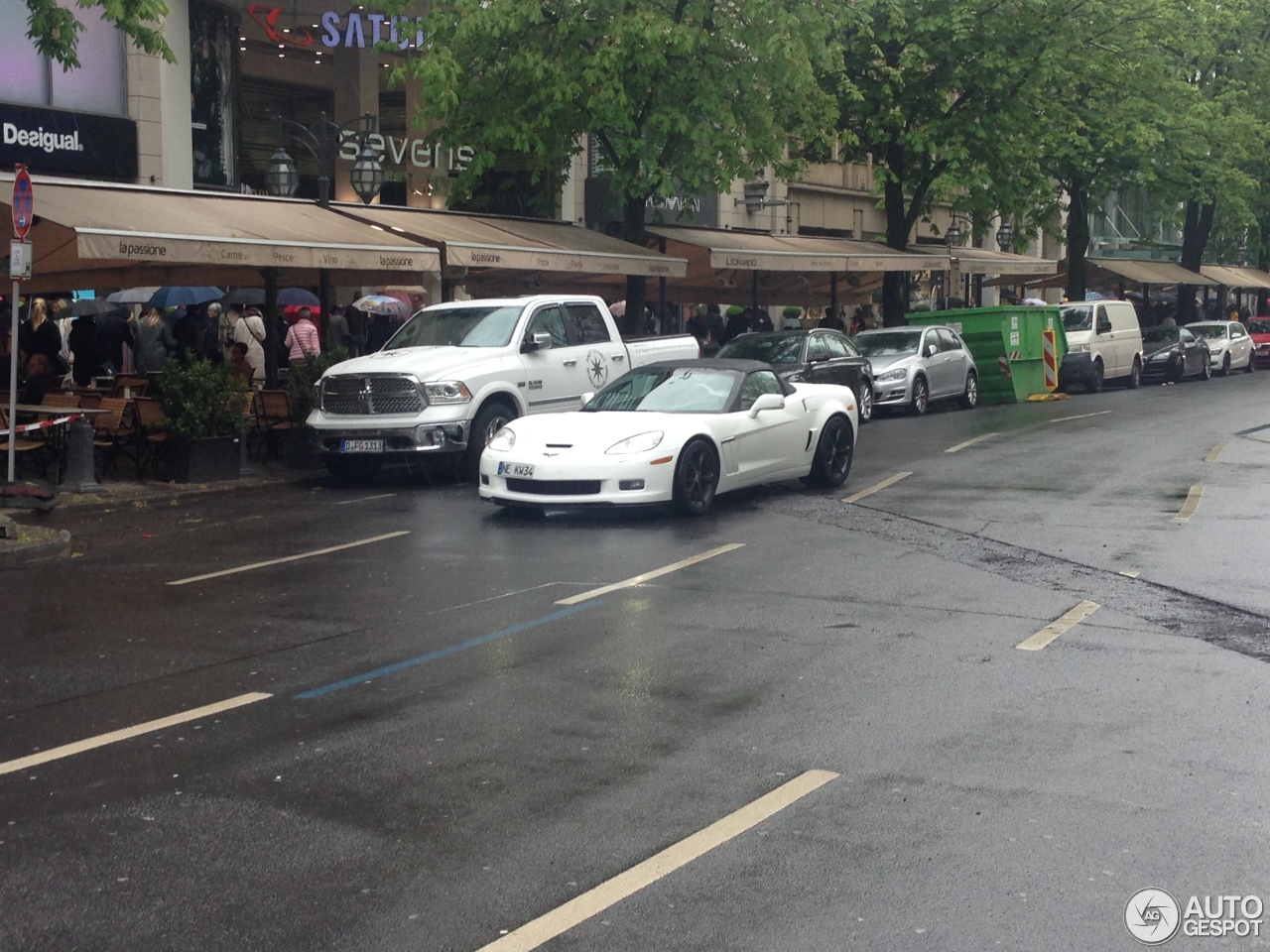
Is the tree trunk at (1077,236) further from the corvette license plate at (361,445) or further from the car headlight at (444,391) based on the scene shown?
the corvette license plate at (361,445)

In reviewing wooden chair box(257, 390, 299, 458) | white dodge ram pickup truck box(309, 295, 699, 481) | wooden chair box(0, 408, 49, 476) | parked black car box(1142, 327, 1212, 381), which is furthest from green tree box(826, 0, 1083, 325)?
wooden chair box(0, 408, 49, 476)

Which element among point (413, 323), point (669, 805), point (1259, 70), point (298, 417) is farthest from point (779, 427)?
point (1259, 70)

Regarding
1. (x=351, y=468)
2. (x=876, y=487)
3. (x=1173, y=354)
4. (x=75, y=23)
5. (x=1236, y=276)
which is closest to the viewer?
(x=75, y=23)

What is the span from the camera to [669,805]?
5520 mm

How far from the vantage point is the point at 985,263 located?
37.8m

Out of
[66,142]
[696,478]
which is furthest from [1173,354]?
[696,478]

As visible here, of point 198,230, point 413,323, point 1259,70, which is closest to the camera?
point 198,230

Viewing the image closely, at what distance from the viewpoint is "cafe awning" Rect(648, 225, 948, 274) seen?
89.2ft

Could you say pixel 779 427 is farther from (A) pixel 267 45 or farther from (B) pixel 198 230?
(A) pixel 267 45

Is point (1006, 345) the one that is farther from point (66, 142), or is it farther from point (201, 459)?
point (201, 459)

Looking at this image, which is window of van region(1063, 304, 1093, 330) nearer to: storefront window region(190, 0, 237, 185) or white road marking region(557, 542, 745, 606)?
storefront window region(190, 0, 237, 185)

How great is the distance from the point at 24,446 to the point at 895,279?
2329 cm

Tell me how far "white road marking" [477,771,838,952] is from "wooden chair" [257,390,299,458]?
13578mm

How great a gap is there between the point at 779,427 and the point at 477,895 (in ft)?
33.0
